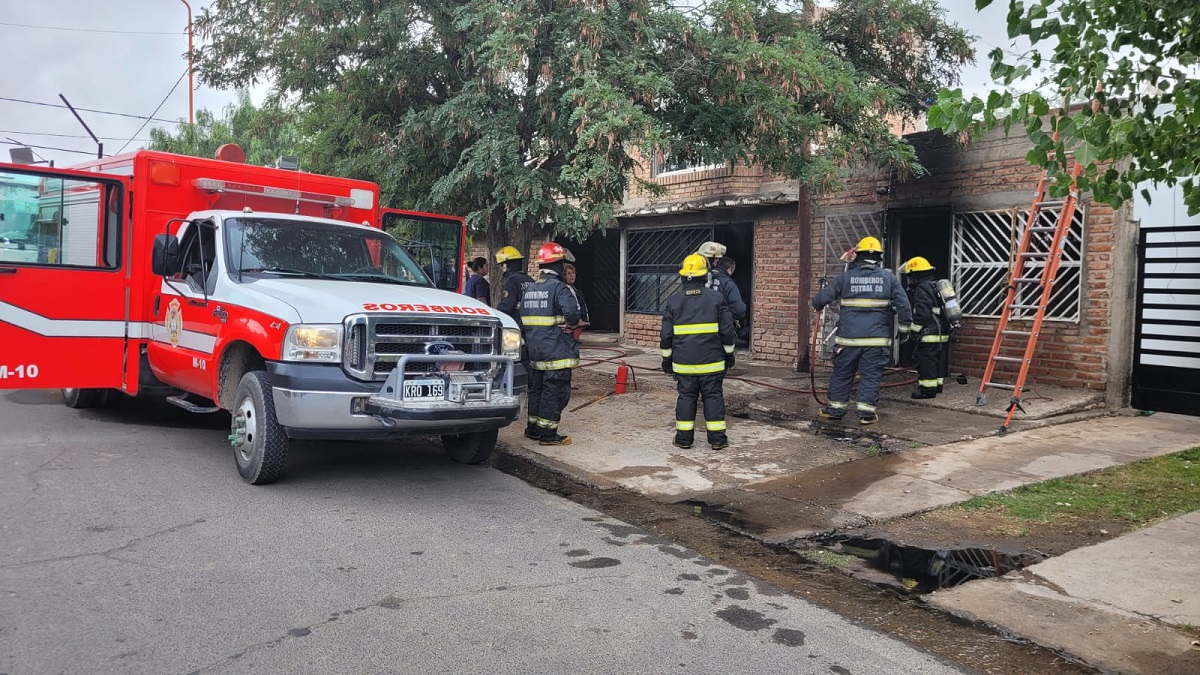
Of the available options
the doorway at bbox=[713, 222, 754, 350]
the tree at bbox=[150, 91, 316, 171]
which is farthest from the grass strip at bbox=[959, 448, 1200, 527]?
the tree at bbox=[150, 91, 316, 171]

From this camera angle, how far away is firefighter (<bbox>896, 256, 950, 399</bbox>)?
9930 mm

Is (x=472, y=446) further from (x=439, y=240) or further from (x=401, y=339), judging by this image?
(x=439, y=240)

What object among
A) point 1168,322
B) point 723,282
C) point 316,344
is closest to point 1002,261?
point 1168,322

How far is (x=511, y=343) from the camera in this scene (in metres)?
6.57

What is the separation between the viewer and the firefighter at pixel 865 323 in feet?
28.6

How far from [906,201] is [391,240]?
7.01 metres

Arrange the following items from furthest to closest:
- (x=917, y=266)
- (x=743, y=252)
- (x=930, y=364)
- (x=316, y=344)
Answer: (x=743, y=252) → (x=917, y=266) → (x=930, y=364) → (x=316, y=344)

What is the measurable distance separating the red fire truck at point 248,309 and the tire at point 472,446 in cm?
2

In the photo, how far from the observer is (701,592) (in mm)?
4387

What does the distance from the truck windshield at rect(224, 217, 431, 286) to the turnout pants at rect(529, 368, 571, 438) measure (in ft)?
4.48

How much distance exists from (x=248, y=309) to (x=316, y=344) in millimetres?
794

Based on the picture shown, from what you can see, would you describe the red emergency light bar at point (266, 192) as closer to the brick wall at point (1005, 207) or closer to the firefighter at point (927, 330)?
the firefighter at point (927, 330)

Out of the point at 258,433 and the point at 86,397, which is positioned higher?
the point at 258,433

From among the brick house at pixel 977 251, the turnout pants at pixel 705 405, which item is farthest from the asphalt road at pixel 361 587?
the brick house at pixel 977 251
